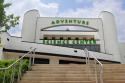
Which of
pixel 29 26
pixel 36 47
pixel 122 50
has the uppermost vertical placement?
pixel 29 26

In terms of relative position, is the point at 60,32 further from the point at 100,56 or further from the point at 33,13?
the point at 100,56

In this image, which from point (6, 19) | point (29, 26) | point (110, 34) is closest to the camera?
point (6, 19)

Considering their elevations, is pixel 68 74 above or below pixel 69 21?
below

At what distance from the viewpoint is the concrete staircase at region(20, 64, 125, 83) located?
25.8 ft

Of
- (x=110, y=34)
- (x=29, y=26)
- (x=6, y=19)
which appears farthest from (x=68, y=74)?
(x=110, y=34)

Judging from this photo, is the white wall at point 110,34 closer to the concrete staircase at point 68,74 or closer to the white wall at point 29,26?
the white wall at point 29,26

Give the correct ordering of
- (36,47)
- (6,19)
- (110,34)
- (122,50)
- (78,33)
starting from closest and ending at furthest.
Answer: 1. (6,19)
2. (36,47)
3. (110,34)
4. (78,33)
5. (122,50)

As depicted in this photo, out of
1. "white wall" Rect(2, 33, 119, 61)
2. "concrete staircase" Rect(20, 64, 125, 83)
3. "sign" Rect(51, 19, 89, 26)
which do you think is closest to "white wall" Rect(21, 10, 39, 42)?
"sign" Rect(51, 19, 89, 26)

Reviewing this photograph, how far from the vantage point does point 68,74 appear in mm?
8602

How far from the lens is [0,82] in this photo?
7012 millimetres

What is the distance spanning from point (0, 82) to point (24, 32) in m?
19.5

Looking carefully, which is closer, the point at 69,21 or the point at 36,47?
the point at 36,47

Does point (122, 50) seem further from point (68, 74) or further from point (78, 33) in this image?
point (68, 74)

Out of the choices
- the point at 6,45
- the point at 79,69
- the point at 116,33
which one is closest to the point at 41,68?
the point at 79,69
